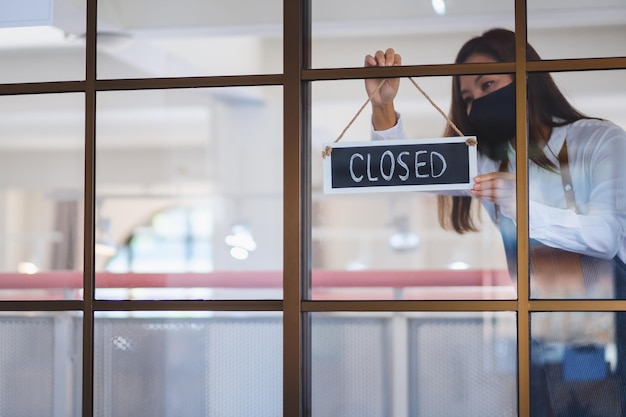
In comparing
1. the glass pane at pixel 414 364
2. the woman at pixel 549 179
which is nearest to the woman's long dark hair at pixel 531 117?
the woman at pixel 549 179

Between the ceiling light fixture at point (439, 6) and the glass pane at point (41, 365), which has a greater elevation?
the ceiling light fixture at point (439, 6)

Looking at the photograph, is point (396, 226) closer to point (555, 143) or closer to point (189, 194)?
point (555, 143)

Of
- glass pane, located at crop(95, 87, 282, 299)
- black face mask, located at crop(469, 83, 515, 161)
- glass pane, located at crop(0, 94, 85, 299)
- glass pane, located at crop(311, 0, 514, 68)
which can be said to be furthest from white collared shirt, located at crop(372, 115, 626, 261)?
glass pane, located at crop(0, 94, 85, 299)

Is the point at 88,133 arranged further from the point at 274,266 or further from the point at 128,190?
the point at 274,266

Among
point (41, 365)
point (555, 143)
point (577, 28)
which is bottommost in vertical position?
point (41, 365)

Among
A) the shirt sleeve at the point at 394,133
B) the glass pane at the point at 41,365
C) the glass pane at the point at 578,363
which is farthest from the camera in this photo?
the glass pane at the point at 41,365

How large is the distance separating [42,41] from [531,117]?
4.74 ft

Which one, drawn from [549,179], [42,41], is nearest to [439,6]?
[549,179]

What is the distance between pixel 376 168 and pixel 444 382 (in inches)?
24.1

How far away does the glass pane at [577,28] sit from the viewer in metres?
2.49

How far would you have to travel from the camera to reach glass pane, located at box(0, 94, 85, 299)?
2699 mm

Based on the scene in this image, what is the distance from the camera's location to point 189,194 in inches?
104

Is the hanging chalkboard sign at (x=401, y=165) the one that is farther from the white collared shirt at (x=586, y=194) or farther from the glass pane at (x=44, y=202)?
the glass pane at (x=44, y=202)

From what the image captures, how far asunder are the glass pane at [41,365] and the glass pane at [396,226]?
0.74 meters
